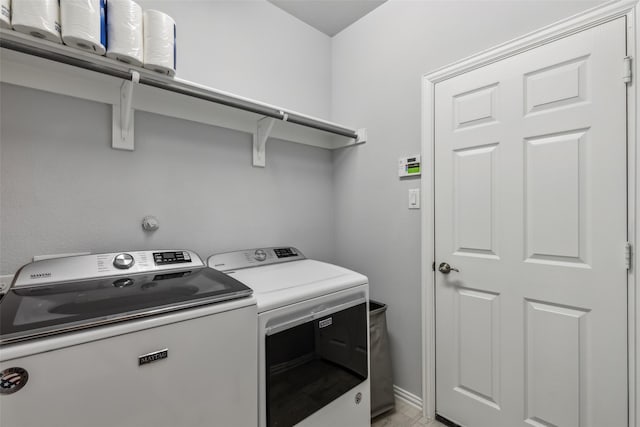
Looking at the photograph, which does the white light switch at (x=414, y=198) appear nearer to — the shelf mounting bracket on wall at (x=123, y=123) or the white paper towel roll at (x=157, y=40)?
the white paper towel roll at (x=157, y=40)

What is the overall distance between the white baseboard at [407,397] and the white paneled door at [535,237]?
0.50 ft

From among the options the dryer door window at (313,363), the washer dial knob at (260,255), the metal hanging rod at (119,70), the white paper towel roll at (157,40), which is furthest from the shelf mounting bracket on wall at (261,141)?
the dryer door window at (313,363)

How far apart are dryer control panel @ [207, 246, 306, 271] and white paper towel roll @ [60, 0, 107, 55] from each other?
3.55ft

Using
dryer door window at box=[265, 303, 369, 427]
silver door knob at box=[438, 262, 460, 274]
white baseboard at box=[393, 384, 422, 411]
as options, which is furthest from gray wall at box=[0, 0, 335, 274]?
white baseboard at box=[393, 384, 422, 411]

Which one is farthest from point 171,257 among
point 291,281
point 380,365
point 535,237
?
point 535,237

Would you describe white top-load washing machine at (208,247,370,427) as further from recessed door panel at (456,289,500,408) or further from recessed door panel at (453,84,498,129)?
recessed door panel at (453,84,498,129)

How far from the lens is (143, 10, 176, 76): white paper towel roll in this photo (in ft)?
3.92

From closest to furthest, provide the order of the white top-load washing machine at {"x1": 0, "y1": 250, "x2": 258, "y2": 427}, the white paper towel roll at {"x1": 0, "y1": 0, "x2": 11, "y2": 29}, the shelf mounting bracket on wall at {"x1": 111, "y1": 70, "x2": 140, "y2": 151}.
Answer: the white top-load washing machine at {"x1": 0, "y1": 250, "x2": 258, "y2": 427} → the white paper towel roll at {"x1": 0, "y1": 0, "x2": 11, "y2": 29} → the shelf mounting bracket on wall at {"x1": 111, "y1": 70, "x2": 140, "y2": 151}

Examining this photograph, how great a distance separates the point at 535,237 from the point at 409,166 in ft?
2.64

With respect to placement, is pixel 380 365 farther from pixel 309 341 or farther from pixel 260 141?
pixel 260 141

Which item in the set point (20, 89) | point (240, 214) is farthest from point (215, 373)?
point (20, 89)

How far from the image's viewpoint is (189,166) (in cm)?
168

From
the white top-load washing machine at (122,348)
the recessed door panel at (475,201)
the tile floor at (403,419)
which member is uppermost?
the recessed door panel at (475,201)

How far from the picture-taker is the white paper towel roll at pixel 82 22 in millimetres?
1027
